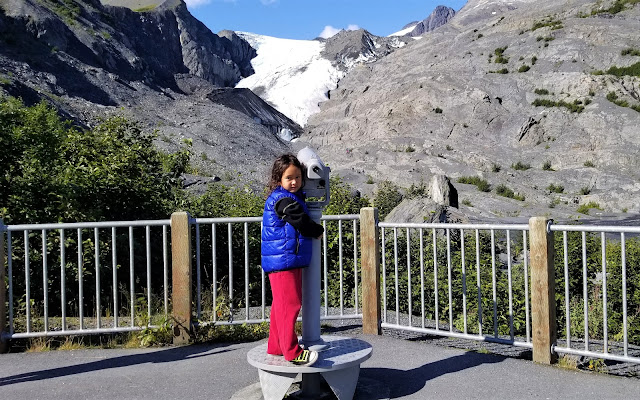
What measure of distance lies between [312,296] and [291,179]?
948mm

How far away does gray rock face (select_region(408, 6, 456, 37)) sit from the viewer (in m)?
156

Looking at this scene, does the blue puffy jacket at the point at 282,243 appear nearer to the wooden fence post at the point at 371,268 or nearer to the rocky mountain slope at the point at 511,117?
the wooden fence post at the point at 371,268

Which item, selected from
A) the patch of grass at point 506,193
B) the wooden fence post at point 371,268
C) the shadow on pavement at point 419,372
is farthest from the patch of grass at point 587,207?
the shadow on pavement at point 419,372

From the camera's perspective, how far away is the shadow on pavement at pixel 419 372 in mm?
5125

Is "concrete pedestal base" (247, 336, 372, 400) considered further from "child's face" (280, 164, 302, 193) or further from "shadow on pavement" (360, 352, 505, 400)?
"child's face" (280, 164, 302, 193)

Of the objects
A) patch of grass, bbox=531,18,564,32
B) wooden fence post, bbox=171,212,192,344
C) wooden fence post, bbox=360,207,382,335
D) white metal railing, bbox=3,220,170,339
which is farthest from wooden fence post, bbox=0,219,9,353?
patch of grass, bbox=531,18,564,32

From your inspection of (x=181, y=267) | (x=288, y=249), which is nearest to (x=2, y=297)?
(x=181, y=267)

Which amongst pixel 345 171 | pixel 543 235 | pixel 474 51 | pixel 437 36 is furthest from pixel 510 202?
pixel 437 36

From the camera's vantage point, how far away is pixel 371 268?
675cm

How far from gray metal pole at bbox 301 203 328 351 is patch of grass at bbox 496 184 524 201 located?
29736mm

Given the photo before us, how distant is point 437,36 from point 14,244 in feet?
228

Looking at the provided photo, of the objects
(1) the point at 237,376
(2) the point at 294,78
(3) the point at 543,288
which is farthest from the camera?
(2) the point at 294,78

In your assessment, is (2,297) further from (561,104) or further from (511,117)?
(561,104)

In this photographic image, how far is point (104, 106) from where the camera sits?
36812 millimetres
